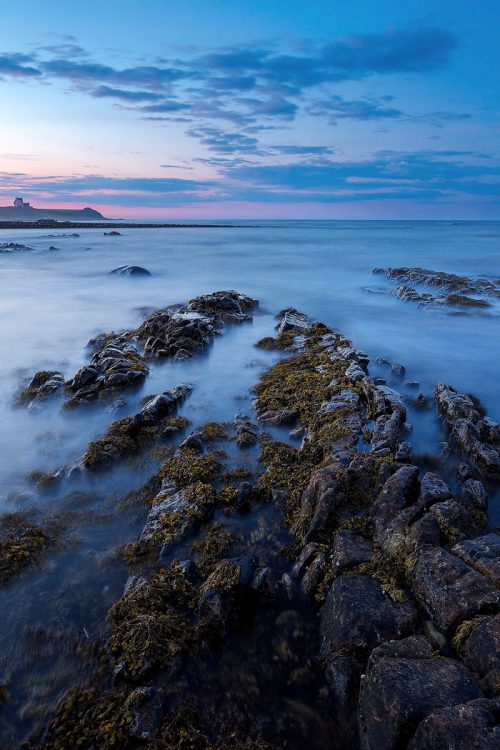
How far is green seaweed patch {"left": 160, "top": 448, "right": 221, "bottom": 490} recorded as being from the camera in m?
7.37

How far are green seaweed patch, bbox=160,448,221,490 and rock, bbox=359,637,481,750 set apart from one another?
3.98 m

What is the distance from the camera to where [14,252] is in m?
52.7

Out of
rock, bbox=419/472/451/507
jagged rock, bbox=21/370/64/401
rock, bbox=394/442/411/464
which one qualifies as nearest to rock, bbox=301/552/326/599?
rock, bbox=419/472/451/507

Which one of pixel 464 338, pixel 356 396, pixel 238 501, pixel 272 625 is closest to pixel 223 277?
pixel 464 338

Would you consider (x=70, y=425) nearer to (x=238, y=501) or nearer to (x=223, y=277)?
(x=238, y=501)

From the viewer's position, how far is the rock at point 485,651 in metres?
3.86

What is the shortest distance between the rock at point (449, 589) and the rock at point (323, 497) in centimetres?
136

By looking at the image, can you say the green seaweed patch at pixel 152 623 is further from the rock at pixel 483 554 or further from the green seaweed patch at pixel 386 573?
the rock at pixel 483 554

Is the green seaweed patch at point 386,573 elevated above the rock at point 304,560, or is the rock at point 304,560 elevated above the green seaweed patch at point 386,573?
the green seaweed patch at point 386,573

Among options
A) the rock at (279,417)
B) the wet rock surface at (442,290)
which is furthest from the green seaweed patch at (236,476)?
the wet rock surface at (442,290)

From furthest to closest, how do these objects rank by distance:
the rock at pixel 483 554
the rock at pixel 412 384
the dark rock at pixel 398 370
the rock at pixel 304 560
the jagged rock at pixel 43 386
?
the dark rock at pixel 398 370 < the rock at pixel 412 384 < the jagged rock at pixel 43 386 < the rock at pixel 304 560 < the rock at pixel 483 554

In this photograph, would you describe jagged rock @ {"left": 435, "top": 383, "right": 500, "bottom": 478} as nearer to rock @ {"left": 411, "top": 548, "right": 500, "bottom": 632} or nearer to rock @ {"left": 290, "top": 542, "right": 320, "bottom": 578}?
rock @ {"left": 411, "top": 548, "right": 500, "bottom": 632}

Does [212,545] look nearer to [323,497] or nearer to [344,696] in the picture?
[323,497]

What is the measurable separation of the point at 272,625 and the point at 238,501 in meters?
2.22
